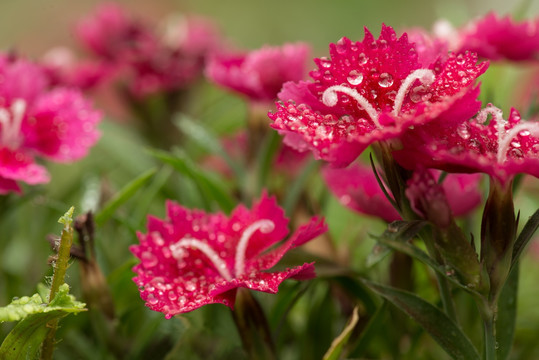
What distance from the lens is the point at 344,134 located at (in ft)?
1.85

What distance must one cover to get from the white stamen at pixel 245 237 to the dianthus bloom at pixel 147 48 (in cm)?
76

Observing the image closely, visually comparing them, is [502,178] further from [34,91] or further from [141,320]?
[34,91]

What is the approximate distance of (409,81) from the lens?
574mm

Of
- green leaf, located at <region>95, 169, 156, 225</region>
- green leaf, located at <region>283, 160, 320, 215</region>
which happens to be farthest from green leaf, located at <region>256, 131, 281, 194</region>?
green leaf, located at <region>95, 169, 156, 225</region>

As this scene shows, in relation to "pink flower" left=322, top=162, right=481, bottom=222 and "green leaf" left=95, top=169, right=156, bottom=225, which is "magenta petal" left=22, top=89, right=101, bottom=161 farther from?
"pink flower" left=322, top=162, right=481, bottom=222

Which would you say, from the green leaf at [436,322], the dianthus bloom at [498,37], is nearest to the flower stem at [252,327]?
the green leaf at [436,322]

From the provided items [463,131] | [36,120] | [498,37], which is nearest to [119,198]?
[36,120]

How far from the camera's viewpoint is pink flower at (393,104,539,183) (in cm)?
51

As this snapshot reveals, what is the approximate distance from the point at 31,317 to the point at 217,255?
0.20 metres

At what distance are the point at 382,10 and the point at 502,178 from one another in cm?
440

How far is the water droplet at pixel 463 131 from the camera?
57 cm

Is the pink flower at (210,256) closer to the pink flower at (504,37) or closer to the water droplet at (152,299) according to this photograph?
the water droplet at (152,299)

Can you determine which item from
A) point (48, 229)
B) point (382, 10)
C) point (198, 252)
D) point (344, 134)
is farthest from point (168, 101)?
point (382, 10)

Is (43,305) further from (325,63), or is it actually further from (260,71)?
(260,71)
